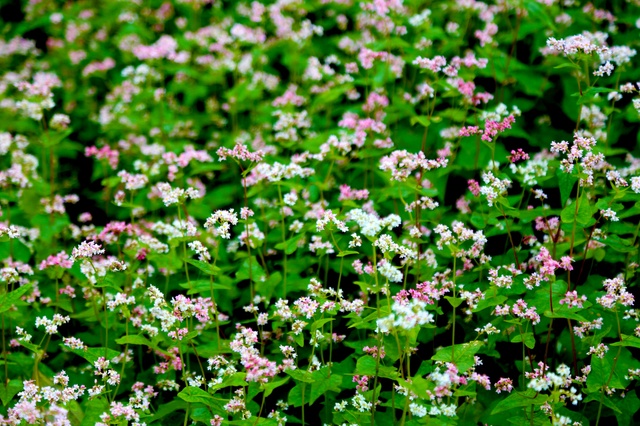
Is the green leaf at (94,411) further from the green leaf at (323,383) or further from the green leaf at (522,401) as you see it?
the green leaf at (522,401)

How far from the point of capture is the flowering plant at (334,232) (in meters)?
3.51

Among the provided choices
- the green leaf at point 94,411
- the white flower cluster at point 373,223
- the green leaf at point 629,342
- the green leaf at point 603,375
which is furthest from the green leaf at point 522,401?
the green leaf at point 94,411

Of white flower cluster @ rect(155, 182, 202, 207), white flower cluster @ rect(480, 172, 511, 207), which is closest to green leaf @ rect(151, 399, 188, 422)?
white flower cluster @ rect(155, 182, 202, 207)

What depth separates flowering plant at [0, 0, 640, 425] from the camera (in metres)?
3.51

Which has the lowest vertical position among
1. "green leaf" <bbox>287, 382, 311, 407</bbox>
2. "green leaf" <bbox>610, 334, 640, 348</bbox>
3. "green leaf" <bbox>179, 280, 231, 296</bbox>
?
"green leaf" <bbox>287, 382, 311, 407</bbox>

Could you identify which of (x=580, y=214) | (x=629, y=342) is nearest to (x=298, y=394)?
(x=629, y=342)

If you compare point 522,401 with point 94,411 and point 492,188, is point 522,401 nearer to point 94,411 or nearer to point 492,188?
point 492,188

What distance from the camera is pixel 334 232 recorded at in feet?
14.5

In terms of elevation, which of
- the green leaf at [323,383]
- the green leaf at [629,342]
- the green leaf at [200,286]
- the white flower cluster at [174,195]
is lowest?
the green leaf at [323,383]

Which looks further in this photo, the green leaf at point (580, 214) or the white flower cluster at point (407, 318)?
the green leaf at point (580, 214)

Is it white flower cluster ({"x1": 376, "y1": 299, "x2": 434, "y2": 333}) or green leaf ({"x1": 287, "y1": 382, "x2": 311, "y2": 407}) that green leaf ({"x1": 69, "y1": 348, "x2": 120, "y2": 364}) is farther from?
white flower cluster ({"x1": 376, "y1": 299, "x2": 434, "y2": 333})

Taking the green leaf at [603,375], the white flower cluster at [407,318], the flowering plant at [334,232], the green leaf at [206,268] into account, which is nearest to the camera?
the white flower cluster at [407,318]

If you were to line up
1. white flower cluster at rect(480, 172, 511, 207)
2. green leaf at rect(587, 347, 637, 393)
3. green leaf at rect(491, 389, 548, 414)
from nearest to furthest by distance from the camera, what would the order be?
green leaf at rect(491, 389, 548, 414) → green leaf at rect(587, 347, 637, 393) → white flower cluster at rect(480, 172, 511, 207)

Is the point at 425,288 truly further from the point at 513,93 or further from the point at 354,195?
the point at 513,93
